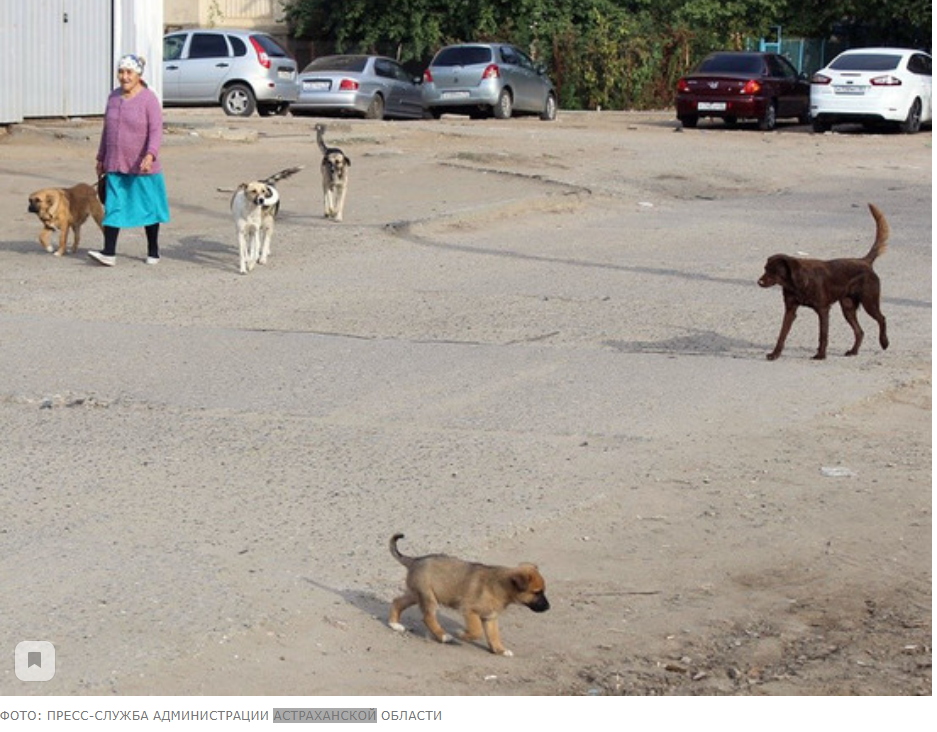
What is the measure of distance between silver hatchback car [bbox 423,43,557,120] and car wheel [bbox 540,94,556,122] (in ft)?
0.83

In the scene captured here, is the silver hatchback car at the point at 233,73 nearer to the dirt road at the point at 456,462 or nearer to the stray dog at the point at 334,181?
the stray dog at the point at 334,181

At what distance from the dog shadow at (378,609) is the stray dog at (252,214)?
28.0 feet

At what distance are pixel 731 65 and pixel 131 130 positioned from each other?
22.4m

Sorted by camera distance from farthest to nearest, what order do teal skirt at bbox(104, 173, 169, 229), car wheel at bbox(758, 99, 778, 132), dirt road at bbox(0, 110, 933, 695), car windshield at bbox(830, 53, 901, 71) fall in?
car wheel at bbox(758, 99, 778, 132) < car windshield at bbox(830, 53, 901, 71) < teal skirt at bbox(104, 173, 169, 229) < dirt road at bbox(0, 110, 933, 695)

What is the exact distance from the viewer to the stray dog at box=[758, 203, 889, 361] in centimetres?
1107

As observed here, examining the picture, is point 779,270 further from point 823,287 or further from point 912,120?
point 912,120

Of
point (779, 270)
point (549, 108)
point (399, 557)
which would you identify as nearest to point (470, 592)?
point (399, 557)

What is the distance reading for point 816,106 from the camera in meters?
32.6

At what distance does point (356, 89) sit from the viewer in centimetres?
3406

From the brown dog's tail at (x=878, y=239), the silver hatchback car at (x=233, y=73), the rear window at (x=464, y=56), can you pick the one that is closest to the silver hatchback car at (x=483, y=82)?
the rear window at (x=464, y=56)

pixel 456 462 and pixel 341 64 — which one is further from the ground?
pixel 341 64

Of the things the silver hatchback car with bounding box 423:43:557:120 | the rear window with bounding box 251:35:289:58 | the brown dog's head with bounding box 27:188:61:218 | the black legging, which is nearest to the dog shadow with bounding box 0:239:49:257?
the brown dog's head with bounding box 27:188:61:218

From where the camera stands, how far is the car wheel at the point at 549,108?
36875 mm

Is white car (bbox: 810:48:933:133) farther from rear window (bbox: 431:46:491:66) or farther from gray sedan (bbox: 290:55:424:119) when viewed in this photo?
gray sedan (bbox: 290:55:424:119)
